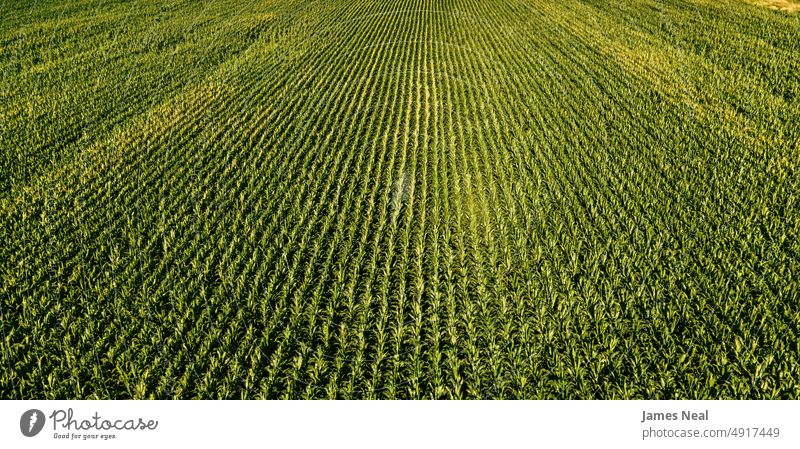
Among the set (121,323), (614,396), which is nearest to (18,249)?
(121,323)

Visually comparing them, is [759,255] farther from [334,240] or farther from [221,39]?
[221,39]
